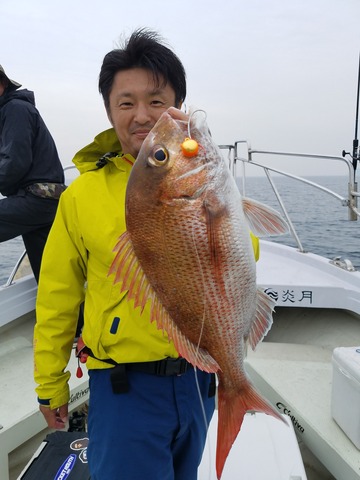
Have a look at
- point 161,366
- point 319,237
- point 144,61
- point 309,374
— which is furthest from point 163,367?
point 319,237

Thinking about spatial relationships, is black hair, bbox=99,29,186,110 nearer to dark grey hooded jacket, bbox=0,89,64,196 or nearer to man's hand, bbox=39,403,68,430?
man's hand, bbox=39,403,68,430

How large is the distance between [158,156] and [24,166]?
98.8 inches

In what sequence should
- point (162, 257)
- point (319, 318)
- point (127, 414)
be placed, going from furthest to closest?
point (319, 318)
point (127, 414)
point (162, 257)

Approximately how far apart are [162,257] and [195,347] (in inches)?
13.2

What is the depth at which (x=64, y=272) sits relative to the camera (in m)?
1.58

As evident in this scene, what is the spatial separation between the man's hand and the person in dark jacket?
2.19 m

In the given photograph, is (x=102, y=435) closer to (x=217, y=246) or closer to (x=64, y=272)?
(x=64, y=272)

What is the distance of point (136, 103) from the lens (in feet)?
4.99

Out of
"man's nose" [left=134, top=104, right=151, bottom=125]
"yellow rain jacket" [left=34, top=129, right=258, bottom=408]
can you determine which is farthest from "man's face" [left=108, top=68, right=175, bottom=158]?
"yellow rain jacket" [left=34, top=129, right=258, bottom=408]

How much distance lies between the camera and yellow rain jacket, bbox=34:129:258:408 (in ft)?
4.92

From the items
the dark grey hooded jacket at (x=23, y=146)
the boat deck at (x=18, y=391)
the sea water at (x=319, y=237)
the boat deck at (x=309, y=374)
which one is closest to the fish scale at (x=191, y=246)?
the boat deck at (x=309, y=374)

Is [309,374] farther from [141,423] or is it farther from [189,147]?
[189,147]

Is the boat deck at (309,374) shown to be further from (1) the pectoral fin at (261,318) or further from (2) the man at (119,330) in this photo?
(1) the pectoral fin at (261,318)

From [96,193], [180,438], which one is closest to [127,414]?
[180,438]
